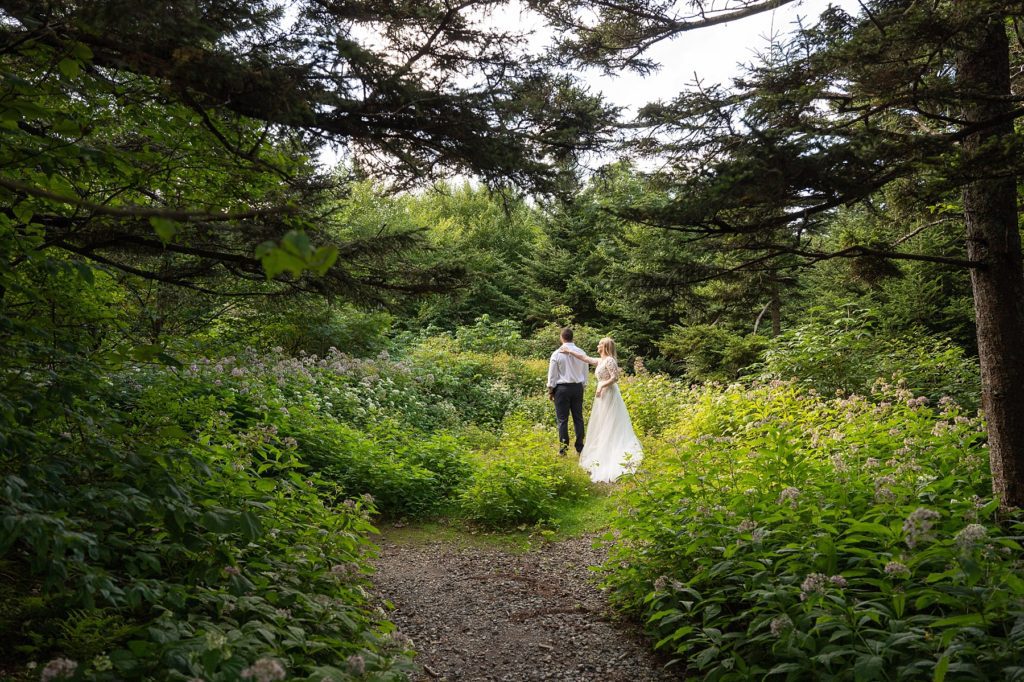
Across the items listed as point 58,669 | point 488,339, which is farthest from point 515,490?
point 488,339

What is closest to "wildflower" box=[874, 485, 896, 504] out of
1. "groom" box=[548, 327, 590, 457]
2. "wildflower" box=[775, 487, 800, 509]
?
"wildflower" box=[775, 487, 800, 509]

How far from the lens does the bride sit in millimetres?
9016

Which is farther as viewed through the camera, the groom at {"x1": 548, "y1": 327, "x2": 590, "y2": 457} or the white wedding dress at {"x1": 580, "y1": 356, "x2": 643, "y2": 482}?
the groom at {"x1": 548, "y1": 327, "x2": 590, "y2": 457}

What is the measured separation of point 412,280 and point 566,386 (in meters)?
5.54

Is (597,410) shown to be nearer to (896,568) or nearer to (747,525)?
(747,525)

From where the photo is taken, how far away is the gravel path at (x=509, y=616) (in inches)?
155

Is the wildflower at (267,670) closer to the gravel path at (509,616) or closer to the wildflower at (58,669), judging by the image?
the wildflower at (58,669)

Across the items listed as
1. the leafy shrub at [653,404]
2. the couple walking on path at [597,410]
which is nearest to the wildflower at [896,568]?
the couple walking on path at [597,410]

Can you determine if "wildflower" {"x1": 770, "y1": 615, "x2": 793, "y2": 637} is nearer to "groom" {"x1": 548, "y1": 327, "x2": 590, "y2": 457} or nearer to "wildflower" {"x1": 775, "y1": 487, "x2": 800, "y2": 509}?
"wildflower" {"x1": 775, "y1": 487, "x2": 800, "y2": 509}

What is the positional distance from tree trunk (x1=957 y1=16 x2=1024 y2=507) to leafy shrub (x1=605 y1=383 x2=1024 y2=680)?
305 mm

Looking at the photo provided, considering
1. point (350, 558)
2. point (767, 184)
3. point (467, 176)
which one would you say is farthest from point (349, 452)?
point (767, 184)

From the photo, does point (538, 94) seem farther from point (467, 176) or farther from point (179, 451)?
point (179, 451)

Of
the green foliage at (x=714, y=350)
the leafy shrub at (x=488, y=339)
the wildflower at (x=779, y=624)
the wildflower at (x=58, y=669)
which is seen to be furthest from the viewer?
the leafy shrub at (x=488, y=339)

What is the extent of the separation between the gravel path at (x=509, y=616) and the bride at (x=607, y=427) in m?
2.88
